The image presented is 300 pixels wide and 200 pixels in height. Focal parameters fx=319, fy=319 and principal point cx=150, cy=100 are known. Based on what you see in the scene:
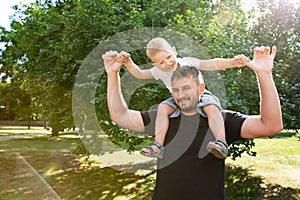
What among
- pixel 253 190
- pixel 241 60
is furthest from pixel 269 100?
pixel 253 190

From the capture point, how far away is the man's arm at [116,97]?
1608 mm

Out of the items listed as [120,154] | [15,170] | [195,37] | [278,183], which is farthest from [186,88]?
[120,154]

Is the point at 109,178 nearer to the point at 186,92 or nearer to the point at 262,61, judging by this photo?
the point at 186,92

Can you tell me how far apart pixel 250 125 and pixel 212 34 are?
4.73 meters

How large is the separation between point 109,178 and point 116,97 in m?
7.85

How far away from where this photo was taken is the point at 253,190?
7.45 m

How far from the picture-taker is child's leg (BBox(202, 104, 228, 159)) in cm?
154

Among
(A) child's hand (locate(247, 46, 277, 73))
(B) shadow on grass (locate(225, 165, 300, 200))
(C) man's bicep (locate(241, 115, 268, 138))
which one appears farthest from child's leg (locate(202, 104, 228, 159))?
(B) shadow on grass (locate(225, 165, 300, 200))

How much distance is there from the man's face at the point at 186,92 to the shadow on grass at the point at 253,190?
581 centimetres

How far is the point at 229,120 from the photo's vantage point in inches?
67.6

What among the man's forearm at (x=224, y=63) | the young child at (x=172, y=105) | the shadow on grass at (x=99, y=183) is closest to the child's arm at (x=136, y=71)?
the young child at (x=172, y=105)

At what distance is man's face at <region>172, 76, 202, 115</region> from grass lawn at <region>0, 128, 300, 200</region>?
580 centimetres

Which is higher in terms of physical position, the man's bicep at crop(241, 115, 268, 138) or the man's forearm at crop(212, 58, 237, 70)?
the man's forearm at crop(212, 58, 237, 70)

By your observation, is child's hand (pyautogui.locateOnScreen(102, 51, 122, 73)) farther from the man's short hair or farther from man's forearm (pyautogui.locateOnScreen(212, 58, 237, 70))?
man's forearm (pyautogui.locateOnScreen(212, 58, 237, 70))
